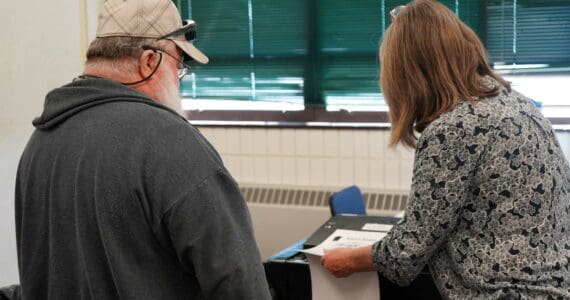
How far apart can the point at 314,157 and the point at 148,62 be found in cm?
241

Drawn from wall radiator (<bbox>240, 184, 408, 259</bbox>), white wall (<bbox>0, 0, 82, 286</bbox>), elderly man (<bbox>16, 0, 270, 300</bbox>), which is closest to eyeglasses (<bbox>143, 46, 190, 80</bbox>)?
elderly man (<bbox>16, 0, 270, 300</bbox>)

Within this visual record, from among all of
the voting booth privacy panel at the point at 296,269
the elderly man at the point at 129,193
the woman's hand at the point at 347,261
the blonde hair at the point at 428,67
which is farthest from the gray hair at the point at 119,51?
the voting booth privacy panel at the point at 296,269

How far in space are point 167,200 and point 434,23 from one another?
0.82 m

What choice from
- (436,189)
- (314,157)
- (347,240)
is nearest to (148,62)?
(436,189)

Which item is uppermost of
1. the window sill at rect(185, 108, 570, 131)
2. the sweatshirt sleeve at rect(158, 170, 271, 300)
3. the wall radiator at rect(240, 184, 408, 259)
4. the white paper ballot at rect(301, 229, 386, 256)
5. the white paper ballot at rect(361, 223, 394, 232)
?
the sweatshirt sleeve at rect(158, 170, 271, 300)

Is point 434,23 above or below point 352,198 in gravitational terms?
above

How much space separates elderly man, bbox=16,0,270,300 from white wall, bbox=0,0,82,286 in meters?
1.66

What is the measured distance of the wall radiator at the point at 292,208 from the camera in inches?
137

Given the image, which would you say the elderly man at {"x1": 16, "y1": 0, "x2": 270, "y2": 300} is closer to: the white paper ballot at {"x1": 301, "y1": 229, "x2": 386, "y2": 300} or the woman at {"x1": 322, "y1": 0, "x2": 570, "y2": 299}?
the woman at {"x1": 322, "y1": 0, "x2": 570, "y2": 299}

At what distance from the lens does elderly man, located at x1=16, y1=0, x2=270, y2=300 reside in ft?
3.75

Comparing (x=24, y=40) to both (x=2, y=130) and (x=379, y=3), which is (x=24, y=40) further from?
(x=379, y=3)

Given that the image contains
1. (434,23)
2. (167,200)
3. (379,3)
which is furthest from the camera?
(379,3)

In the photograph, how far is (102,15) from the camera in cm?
128

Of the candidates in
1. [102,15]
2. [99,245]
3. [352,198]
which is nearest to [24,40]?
[352,198]
